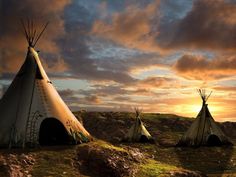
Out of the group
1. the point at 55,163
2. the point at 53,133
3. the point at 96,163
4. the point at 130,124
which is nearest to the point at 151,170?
the point at 96,163

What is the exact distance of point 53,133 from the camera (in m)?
22.5

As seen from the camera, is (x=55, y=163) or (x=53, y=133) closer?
(x=55, y=163)

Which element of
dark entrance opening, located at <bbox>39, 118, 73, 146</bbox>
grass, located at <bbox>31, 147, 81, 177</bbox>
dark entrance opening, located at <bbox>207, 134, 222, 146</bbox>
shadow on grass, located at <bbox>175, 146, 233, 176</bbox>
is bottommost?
shadow on grass, located at <bbox>175, 146, 233, 176</bbox>

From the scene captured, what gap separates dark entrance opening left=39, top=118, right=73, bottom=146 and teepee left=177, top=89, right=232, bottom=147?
1904cm

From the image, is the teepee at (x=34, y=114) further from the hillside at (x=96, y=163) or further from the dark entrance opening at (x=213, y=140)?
the dark entrance opening at (x=213, y=140)

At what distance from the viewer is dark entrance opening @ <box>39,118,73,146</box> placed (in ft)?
71.4

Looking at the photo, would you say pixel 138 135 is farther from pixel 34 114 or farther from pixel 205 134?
pixel 34 114

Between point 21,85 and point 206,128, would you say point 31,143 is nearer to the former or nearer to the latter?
point 21,85

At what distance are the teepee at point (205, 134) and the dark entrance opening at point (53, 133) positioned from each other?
62.5 ft

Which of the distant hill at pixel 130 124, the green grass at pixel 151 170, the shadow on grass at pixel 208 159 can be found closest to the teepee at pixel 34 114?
the green grass at pixel 151 170

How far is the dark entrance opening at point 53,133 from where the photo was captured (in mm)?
21750

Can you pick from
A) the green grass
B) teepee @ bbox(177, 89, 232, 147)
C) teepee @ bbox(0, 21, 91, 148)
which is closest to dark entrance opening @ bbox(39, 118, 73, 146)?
teepee @ bbox(0, 21, 91, 148)

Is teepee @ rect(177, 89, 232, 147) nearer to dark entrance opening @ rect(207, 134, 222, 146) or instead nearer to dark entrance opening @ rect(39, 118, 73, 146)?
dark entrance opening @ rect(207, 134, 222, 146)

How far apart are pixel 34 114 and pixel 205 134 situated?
69.6 ft
